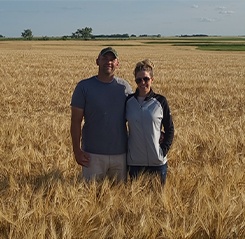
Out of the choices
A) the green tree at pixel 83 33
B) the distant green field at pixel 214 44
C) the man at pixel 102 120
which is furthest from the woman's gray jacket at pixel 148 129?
the green tree at pixel 83 33

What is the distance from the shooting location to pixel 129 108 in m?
3.81

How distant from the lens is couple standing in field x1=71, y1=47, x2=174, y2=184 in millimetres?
3752

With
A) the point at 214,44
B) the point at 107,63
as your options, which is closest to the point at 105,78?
the point at 107,63

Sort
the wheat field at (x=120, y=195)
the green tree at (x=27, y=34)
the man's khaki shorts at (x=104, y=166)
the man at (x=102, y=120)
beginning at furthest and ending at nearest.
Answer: the green tree at (x=27, y=34) < the man's khaki shorts at (x=104, y=166) < the man at (x=102, y=120) < the wheat field at (x=120, y=195)

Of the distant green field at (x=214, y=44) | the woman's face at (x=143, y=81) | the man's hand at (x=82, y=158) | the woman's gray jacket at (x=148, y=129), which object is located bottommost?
the distant green field at (x=214, y=44)

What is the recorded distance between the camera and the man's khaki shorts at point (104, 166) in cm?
394

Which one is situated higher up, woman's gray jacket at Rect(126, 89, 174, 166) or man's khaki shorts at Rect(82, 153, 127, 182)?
woman's gray jacket at Rect(126, 89, 174, 166)

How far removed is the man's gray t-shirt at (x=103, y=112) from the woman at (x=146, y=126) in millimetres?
92

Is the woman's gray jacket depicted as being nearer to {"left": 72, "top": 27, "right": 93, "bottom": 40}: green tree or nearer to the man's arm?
the man's arm

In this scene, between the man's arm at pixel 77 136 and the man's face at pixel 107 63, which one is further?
the man's arm at pixel 77 136

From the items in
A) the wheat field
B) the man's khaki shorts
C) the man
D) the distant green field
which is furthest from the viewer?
the distant green field

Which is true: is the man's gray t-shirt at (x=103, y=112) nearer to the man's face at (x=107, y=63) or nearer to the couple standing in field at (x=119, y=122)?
the couple standing in field at (x=119, y=122)

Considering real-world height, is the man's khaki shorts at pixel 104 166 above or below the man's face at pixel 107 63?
below

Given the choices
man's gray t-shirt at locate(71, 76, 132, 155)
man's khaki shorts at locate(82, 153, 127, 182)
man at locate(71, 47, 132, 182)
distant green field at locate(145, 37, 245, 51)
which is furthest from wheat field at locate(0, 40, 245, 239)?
distant green field at locate(145, 37, 245, 51)
